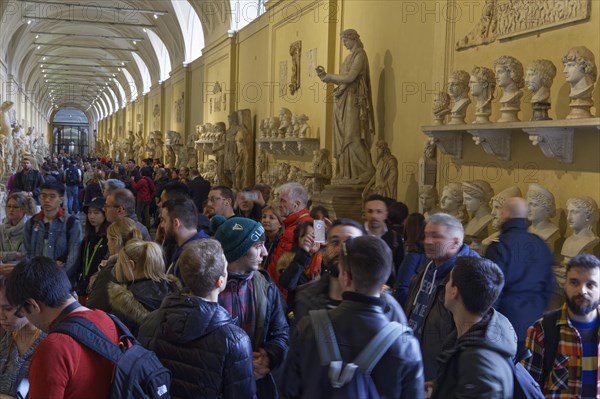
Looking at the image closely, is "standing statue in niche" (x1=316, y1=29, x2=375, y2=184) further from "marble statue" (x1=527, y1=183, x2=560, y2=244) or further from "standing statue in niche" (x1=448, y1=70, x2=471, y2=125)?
"marble statue" (x1=527, y1=183, x2=560, y2=244)

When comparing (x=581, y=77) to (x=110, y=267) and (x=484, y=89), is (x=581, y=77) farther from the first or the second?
(x=110, y=267)

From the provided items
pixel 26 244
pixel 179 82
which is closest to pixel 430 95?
pixel 26 244

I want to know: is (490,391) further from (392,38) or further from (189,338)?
(392,38)

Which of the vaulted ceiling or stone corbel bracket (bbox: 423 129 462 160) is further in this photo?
the vaulted ceiling

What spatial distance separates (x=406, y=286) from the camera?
4797 mm

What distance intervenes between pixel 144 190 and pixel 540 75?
9.77m

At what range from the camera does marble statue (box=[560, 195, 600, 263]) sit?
5.43m

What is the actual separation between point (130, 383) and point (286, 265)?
7.76ft

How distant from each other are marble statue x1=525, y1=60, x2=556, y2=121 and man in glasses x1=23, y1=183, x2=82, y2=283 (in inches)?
161

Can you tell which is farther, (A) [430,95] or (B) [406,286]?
(A) [430,95]

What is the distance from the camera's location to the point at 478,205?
22.2 ft

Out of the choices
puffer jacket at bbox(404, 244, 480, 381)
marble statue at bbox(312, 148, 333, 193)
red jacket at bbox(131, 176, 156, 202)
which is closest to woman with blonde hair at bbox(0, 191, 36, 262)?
puffer jacket at bbox(404, 244, 480, 381)

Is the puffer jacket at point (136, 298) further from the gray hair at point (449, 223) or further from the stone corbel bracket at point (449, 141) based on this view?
the stone corbel bracket at point (449, 141)

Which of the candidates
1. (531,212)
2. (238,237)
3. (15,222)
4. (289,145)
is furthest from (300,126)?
(238,237)
